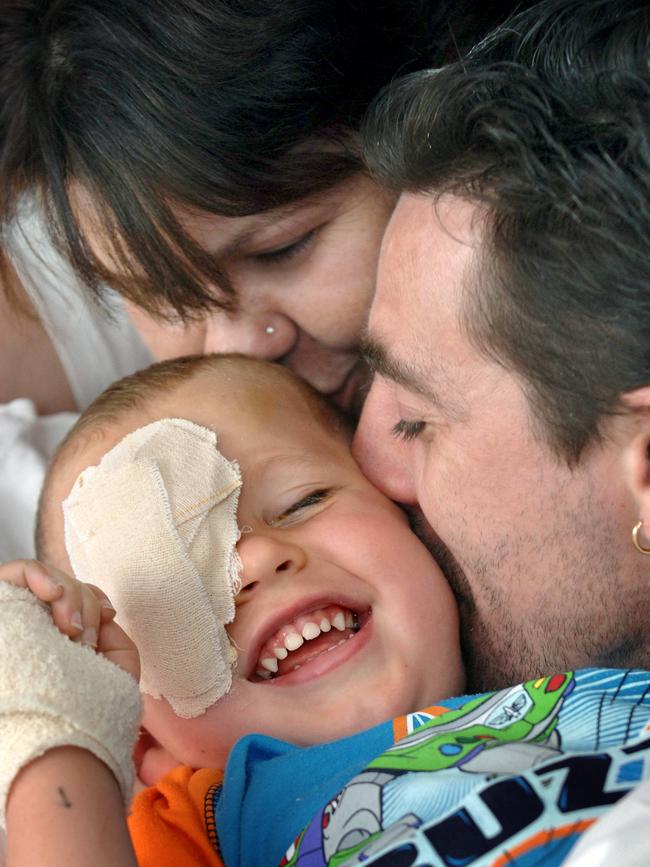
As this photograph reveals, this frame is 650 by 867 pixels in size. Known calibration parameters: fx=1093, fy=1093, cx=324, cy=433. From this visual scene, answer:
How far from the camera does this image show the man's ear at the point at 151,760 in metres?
1.62

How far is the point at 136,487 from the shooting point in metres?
1.53

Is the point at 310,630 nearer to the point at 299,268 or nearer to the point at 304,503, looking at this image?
the point at 304,503

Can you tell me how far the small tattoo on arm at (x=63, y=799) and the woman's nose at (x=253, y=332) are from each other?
0.93 meters

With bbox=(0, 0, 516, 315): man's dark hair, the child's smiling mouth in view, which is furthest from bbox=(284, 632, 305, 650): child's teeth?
bbox=(0, 0, 516, 315): man's dark hair

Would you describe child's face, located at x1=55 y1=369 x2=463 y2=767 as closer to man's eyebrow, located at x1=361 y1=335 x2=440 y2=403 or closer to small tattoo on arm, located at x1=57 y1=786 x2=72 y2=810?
man's eyebrow, located at x1=361 y1=335 x2=440 y2=403

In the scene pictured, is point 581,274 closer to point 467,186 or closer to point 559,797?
point 467,186

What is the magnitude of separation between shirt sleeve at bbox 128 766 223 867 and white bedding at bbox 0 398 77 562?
73 cm

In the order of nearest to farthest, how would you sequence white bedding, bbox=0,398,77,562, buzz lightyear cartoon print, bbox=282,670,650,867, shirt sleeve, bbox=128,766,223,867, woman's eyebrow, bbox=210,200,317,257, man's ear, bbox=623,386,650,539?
buzz lightyear cartoon print, bbox=282,670,650,867 < man's ear, bbox=623,386,650,539 < shirt sleeve, bbox=128,766,223,867 < woman's eyebrow, bbox=210,200,317,257 < white bedding, bbox=0,398,77,562

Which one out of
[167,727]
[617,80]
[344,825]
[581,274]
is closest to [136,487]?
[167,727]

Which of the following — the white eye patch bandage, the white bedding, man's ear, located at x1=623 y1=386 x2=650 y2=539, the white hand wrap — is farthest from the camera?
the white bedding

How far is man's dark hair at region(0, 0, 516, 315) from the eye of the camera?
5.44ft

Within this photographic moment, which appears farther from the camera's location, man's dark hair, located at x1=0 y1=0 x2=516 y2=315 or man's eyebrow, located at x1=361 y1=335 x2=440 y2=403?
man's dark hair, located at x1=0 y1=0 x2=516 y2=315

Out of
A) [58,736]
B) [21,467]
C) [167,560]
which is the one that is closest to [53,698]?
[58,736]

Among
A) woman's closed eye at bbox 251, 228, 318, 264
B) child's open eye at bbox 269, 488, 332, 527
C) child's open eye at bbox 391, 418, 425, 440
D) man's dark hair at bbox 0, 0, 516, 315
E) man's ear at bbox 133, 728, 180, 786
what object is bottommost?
man's ear at bbox 133, 728, 180, 786
